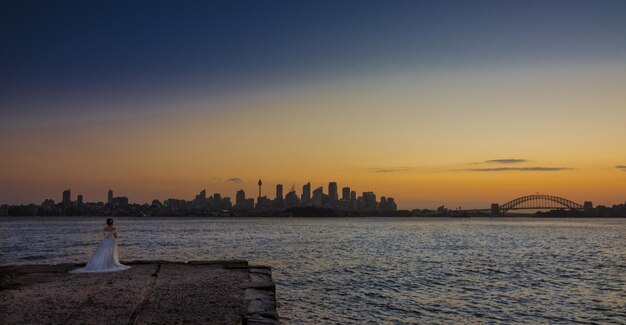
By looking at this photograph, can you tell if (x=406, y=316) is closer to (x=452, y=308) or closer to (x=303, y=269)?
(x=452, y=308)

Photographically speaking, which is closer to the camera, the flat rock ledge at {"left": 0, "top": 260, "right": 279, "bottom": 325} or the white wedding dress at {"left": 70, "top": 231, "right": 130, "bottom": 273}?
the flat rock ledge at {"left": 0, "top": 260, "right": 279, "bottom": 325}

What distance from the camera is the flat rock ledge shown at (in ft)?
43.3

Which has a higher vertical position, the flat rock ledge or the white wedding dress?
the white wedding dress

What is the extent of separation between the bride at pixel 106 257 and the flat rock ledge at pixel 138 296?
775 mm

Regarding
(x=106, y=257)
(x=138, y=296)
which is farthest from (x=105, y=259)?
(x=138, y=296)

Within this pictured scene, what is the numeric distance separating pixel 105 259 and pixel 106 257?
0.31 ft

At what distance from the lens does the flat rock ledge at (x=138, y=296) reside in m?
13.2

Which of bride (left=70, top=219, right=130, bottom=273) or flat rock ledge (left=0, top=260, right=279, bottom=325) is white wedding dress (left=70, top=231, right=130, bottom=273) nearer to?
bride (left=70, top=219, right=130, bottom=273)

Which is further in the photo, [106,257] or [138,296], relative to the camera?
[106,257]

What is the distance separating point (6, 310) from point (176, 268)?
10.9 metres

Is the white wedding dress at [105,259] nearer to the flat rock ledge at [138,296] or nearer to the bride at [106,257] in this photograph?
the bride at [106,257]

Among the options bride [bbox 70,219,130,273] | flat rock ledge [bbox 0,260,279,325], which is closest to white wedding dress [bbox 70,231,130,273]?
bride [bbox 70,219,130,273]

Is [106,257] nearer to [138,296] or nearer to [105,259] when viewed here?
[105,259]

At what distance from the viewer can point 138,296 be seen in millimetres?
15938
